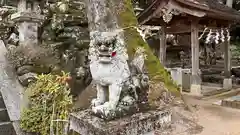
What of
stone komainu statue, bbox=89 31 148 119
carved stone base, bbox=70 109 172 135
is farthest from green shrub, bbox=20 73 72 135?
stone komainu statue, bbox=89 31 148 119

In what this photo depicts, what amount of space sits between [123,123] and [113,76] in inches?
23.6

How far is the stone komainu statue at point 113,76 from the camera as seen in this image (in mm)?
3217

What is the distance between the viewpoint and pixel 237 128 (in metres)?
5.34

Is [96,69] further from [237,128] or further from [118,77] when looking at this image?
[237,128]

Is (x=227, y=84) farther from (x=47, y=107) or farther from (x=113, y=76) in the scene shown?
(x=113, y=76)

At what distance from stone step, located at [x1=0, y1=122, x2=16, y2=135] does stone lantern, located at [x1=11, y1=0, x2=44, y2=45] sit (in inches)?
76.0

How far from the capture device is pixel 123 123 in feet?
10.5

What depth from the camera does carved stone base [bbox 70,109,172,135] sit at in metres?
3.11

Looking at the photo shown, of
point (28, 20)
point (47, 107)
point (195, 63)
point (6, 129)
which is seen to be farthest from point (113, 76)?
point (195, 63)

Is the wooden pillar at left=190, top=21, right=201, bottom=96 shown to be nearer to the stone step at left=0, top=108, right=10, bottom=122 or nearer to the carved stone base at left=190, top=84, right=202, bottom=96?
the carved stone base at left=190, top=84, right=202, bottom=96

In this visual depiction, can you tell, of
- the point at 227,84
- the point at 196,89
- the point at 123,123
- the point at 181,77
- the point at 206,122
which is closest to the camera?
the point at 123,123

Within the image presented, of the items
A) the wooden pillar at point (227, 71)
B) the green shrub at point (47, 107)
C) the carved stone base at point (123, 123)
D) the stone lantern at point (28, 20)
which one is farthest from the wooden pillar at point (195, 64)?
the carved stone base at point (123, 123)

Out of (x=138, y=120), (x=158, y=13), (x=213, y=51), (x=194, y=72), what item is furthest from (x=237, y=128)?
(x=213, y=51)

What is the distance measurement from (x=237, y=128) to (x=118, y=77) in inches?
131
